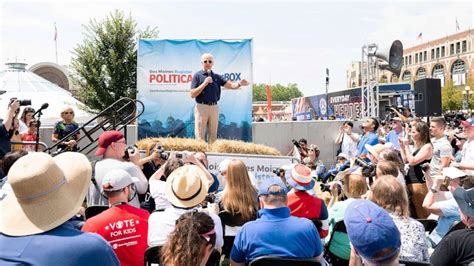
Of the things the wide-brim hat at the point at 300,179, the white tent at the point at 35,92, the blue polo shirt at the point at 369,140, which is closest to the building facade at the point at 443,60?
the white tent at the point at 35,92

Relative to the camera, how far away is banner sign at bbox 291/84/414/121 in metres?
19.7

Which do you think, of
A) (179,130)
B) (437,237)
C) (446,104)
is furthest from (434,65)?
(437,237)

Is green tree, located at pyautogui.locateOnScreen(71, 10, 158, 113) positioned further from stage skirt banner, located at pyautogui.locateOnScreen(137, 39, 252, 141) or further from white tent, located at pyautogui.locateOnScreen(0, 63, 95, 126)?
stage skirt banner, located at pyautogui.locateOnScreen(137, 39, 252, 141)

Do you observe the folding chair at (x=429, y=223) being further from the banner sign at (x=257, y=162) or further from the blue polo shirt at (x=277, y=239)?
the banner sign at (x=257, y=162)

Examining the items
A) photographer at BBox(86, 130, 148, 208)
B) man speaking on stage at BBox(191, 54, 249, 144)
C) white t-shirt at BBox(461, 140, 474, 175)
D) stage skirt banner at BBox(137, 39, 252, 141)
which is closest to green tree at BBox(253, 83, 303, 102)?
stage skirt banner at BBox(137, 39, 252, 141)

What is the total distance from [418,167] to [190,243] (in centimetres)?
406

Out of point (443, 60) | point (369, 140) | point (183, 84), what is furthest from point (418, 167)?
point (443, 60)

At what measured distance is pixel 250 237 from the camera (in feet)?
9.89

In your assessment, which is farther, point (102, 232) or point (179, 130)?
point (179, 130)

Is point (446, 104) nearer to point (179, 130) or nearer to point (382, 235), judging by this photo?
point (179, 130)

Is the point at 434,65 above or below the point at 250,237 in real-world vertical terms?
above

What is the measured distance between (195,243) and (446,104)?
56146mm

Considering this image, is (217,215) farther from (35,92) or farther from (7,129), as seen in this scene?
(35,92)

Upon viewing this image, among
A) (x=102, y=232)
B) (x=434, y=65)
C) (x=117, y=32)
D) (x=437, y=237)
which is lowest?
(x=437, y=237)
